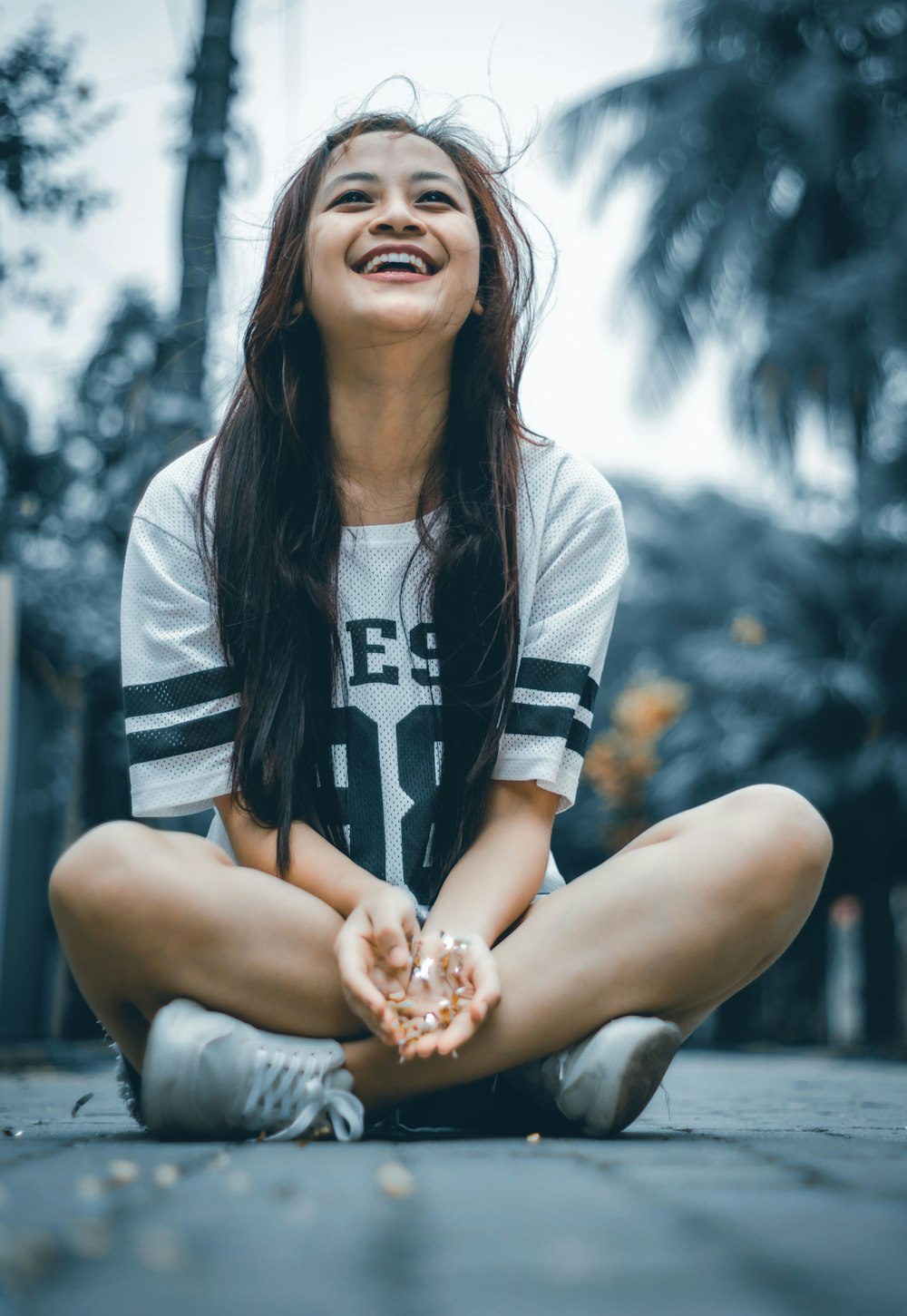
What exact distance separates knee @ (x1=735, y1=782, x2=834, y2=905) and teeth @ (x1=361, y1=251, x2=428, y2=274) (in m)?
1.01

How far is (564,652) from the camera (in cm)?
225

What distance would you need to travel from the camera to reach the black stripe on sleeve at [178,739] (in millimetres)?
2109

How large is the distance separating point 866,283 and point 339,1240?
14.1m

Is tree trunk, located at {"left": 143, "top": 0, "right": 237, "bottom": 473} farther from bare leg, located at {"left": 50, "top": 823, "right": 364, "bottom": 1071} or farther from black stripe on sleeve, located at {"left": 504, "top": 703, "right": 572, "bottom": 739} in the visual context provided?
bare leg, located at {"left": 50, "top": 823, "right": 364, "bottom": 1071}

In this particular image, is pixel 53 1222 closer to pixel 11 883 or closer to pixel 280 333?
pixel 280 333

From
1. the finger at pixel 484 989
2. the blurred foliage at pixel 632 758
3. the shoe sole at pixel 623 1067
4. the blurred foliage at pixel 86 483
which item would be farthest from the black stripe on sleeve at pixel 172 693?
the blurred foliage at pixel 632 758

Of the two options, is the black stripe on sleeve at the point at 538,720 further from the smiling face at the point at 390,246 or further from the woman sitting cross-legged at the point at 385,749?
the smiling face at the point at 390,246

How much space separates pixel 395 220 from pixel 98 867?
3.79ft

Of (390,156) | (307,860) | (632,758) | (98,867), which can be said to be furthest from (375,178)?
(632,758)

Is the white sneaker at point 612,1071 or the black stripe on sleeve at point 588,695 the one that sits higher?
the black stripe on sleeve at point 588,695

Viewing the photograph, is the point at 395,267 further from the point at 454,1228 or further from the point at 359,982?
the point at 454,1228

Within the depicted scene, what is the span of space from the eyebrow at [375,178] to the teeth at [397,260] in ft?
0.50

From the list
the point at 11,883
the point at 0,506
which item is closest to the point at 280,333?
the point at 0,506

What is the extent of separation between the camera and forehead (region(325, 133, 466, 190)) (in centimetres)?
241
